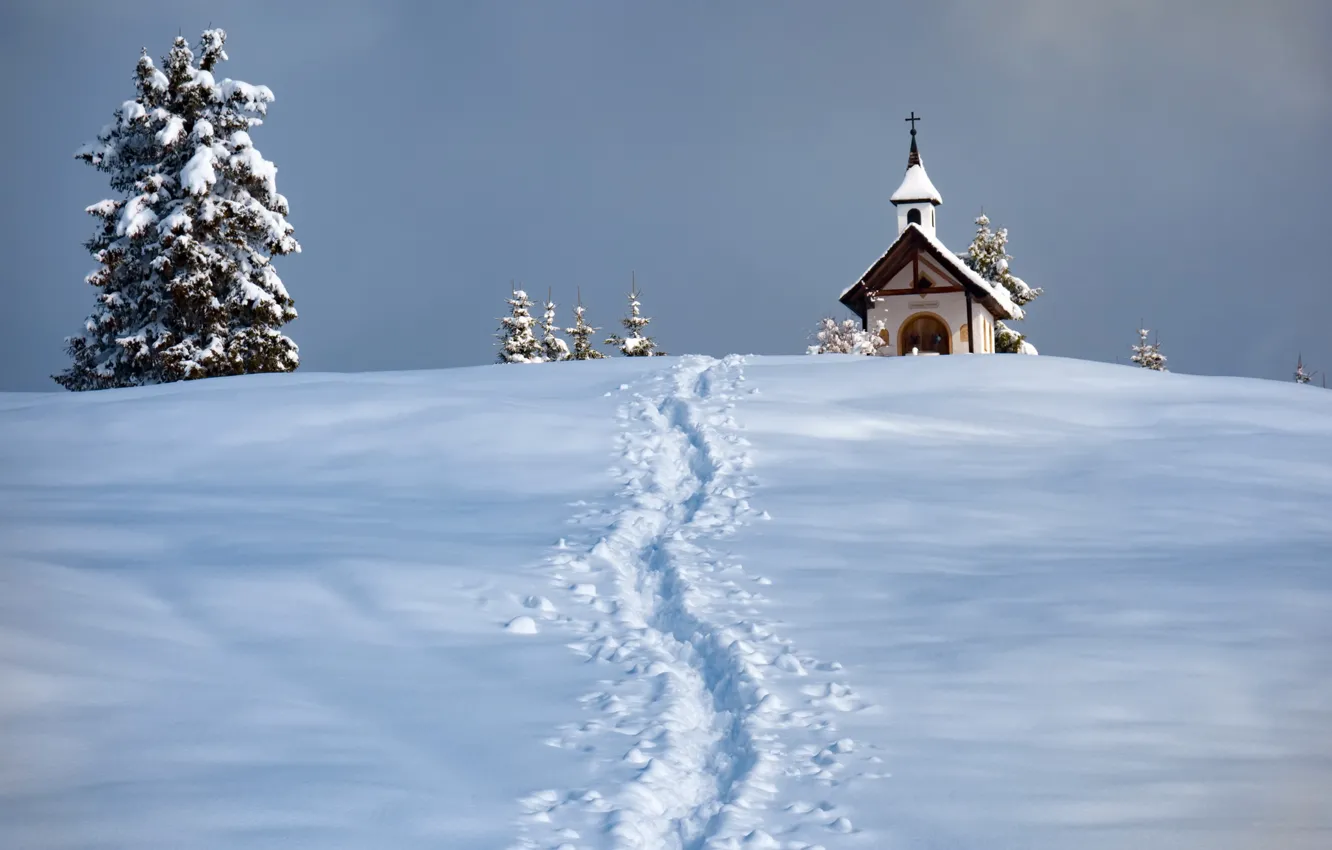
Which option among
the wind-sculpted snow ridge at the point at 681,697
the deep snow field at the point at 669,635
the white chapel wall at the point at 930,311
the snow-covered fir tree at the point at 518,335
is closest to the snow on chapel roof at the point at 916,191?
the white chapel wall at the point at 930,311

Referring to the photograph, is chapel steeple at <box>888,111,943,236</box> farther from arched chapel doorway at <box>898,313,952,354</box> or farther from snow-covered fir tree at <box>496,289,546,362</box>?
snow-covered fir tree at <box>496,289,546,362</box>

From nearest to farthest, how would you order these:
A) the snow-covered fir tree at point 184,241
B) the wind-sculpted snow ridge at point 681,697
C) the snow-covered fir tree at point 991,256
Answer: the wind-sculpted snow ridge at point 681,697 < the snow-covered fir tree at point 184,241 < the snow-covered fir tree at point 991,256

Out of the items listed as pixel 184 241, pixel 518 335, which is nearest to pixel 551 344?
pixel 518 335

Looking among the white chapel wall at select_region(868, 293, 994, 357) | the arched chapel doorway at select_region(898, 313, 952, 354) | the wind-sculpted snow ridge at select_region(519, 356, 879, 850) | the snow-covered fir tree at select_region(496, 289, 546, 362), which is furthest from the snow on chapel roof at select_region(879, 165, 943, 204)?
the wind-sculpted snow ridge at select_region(519, 356, 879, 850)

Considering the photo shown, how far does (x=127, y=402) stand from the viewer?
1575 centimetres

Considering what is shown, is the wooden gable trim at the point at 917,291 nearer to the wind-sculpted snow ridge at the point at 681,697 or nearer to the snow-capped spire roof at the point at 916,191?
the snow-capped spire roof at the point at 916,191

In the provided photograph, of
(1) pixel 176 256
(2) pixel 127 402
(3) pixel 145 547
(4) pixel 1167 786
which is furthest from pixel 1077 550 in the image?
(1) pixel 176 256

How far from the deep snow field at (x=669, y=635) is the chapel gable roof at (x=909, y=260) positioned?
24.1m

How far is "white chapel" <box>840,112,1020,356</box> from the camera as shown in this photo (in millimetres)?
37906

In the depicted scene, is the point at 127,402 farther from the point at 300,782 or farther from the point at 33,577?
the point at 300,782

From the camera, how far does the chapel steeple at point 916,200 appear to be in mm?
40656

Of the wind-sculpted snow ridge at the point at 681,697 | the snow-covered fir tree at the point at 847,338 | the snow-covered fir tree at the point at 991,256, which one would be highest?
the snow-covered fir tree at the point at 991,256

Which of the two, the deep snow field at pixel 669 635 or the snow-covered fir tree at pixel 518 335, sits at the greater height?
the snow-covered fir tree at pixel 518 335

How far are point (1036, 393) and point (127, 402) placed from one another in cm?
1252
